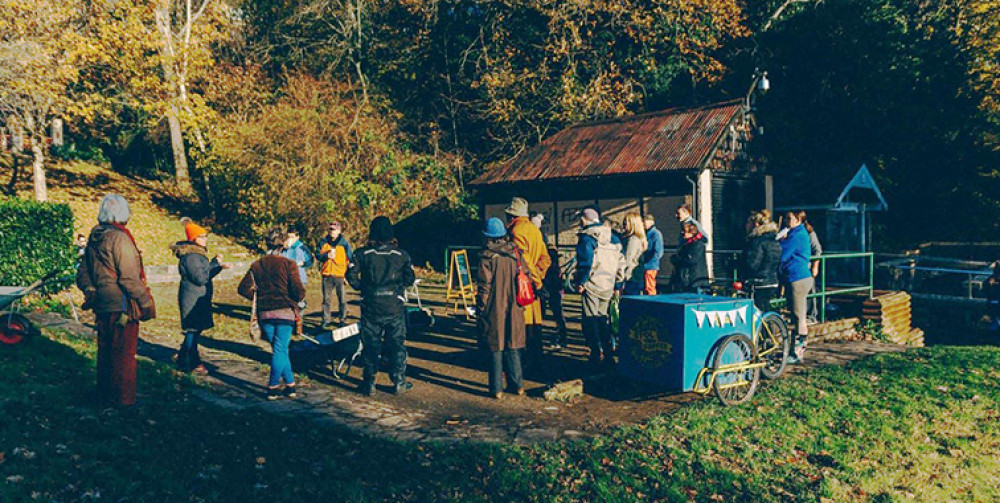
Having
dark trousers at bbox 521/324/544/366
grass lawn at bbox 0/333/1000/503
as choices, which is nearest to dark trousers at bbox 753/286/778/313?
grass lawn at bbox 0/333/1000/503

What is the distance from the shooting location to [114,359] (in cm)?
647

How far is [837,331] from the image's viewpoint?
11.7 meters

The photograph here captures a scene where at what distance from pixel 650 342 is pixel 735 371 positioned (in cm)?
98

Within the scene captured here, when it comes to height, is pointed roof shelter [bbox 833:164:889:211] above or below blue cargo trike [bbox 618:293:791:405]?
above

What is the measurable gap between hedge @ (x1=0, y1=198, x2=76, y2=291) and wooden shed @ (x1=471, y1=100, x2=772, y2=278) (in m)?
12.0

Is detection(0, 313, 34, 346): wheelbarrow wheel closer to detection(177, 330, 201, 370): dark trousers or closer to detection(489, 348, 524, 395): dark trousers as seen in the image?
detection(177, 330, 201, 370): dark trousers

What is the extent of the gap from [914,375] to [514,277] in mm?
5398

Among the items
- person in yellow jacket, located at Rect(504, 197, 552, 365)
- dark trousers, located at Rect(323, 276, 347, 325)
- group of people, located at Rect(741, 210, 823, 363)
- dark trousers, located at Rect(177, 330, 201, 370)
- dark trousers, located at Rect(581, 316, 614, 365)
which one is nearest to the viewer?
dark trousers, located at Rect(177, 330, 201, 370)

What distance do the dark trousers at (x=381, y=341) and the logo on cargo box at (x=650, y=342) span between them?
8.40 ft

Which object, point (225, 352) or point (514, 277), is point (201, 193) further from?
point (514, 277)

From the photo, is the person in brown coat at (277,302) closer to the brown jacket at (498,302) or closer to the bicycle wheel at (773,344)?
the brown jacket at (498,302)

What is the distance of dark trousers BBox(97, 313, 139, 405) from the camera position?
6445mm

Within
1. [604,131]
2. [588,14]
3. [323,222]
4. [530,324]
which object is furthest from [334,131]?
[530,324]

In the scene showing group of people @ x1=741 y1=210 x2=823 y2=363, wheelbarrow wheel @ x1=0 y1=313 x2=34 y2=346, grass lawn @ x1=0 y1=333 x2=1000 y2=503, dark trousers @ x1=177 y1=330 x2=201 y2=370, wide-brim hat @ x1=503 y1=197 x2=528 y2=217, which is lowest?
grass lawn @ x1=0 y1=333 x2=1000 y2=503
